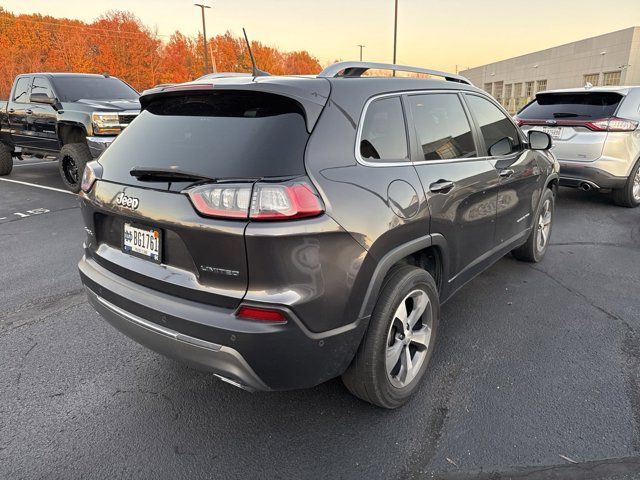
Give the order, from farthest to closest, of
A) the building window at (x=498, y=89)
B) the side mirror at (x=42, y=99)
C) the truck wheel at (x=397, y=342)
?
the building window at (x=498, y=89) → the side mirror at (x=42, y=99) → the truck wheel at (x=397, y=342)

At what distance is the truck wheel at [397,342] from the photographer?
2234 millimetres

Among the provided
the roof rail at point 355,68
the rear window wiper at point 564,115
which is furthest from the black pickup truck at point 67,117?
the rear window wiper at point 564,115

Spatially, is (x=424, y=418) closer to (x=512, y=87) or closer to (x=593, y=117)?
(x=593, y=117)

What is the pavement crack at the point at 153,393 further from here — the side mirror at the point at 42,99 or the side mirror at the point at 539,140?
the side mirror at the point at 42,99

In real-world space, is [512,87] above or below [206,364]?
above

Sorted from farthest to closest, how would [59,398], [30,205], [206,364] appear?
[30,205] < [59,398] < [206,364]

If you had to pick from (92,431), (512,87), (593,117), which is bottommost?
(92,431)

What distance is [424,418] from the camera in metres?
2.45

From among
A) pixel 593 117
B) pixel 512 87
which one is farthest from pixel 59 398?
pixel 512 87

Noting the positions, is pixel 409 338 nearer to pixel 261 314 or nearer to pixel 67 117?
pixel 261 314

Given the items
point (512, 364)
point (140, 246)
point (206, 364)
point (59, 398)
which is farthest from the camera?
point (512, 364)

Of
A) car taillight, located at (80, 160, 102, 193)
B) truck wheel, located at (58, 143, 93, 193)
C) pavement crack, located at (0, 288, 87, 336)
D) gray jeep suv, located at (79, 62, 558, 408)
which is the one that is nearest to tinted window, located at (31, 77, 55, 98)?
truck wheel, located at (58, 143, 93, 193)

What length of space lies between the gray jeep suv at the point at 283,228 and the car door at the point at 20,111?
314 inches

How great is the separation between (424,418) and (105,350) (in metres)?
2.14
